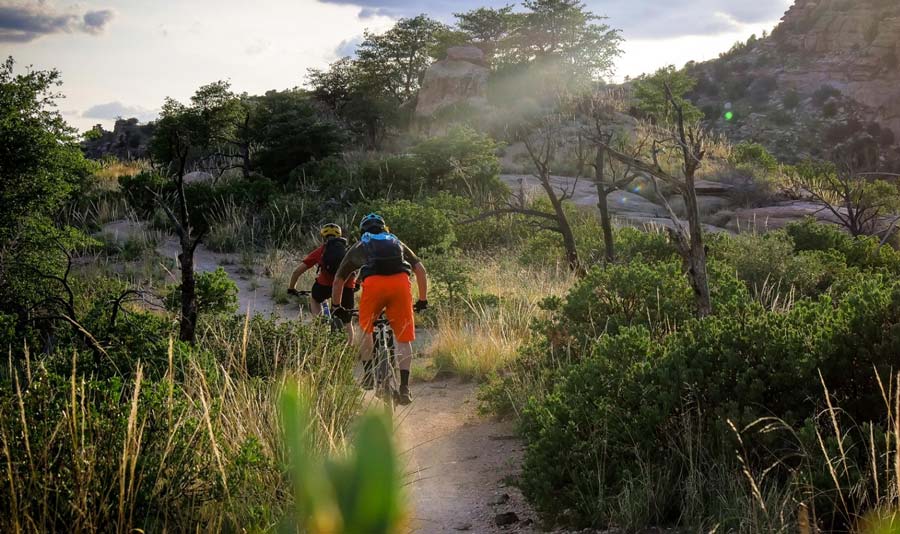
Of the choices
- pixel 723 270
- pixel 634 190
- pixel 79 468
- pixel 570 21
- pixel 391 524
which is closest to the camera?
pixel 79 468

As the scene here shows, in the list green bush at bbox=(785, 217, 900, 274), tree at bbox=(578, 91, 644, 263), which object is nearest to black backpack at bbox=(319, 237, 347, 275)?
tree at bbox=(578, 91, 644, 263)

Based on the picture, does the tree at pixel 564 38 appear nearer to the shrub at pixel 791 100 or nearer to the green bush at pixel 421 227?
the shrub at pixel 791 100

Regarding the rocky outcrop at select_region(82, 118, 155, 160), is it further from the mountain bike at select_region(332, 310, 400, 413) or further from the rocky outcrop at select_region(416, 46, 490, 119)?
the mountain bike at select_region(332, 310, 400, 413)

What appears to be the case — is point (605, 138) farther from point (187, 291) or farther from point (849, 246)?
point (187, 291)

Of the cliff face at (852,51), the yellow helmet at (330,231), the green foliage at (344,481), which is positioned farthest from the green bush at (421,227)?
the cliff face at (852,51)

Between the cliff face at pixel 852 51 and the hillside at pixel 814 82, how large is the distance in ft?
0.18

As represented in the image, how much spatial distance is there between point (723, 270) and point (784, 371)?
3.78 m

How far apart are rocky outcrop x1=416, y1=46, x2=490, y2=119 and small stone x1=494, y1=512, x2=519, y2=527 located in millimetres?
34868

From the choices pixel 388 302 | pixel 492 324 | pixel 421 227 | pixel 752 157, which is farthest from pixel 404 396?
pixel 752 157

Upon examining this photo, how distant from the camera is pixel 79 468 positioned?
9.99 feet

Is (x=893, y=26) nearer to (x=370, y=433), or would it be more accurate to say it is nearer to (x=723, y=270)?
(x=723, y=270)

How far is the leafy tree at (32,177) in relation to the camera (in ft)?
28.1

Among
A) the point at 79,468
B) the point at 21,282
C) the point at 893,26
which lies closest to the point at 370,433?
the point at 79,468

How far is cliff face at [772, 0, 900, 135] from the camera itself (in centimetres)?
4519
